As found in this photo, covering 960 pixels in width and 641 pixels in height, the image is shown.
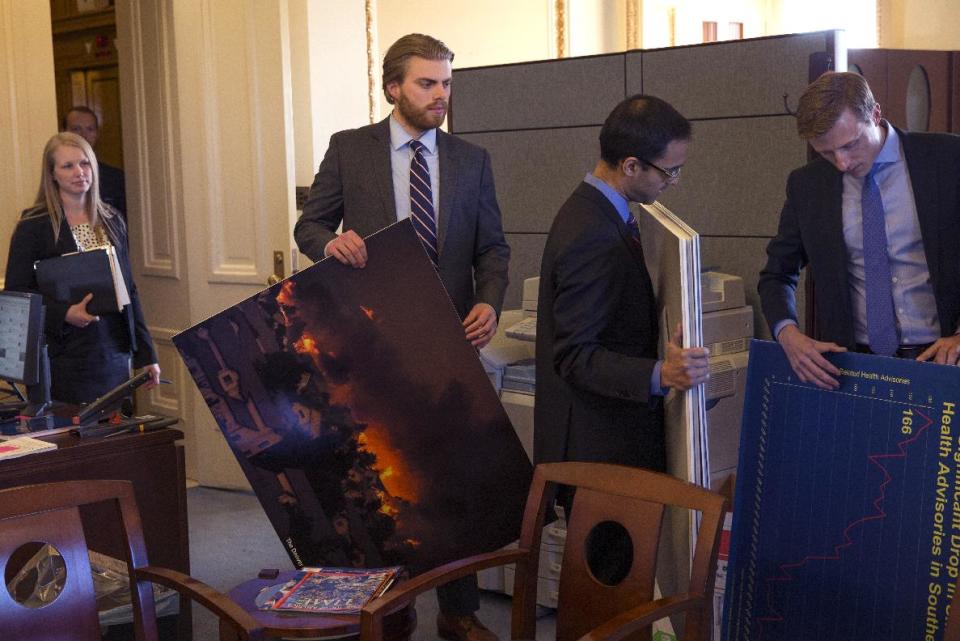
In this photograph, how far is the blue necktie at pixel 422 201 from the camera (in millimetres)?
3037

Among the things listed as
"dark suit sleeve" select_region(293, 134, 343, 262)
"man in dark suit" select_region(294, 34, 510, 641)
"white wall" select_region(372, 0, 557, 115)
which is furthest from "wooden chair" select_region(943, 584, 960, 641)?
"white wall" select_region(372, 0, 557, 115)

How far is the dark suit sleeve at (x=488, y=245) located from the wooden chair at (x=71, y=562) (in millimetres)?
1148

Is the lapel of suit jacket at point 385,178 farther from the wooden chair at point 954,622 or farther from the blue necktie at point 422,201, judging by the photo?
the wooden chair at point 954,622

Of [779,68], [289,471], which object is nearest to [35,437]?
[289,471]

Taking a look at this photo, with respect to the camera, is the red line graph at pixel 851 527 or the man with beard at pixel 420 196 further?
the man with beard at pixel 420 196

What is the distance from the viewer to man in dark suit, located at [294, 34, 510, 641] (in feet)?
9.89

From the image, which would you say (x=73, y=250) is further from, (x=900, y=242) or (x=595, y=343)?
(x=900, y=242)

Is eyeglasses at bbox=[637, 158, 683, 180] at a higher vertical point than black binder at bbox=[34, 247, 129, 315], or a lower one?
higher

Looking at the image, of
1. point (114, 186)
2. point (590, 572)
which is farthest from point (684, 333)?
point (114, 186)

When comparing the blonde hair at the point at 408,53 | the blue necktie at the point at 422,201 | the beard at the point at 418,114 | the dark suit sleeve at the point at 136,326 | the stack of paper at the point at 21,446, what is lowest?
the stack of paper at the point at 21,446

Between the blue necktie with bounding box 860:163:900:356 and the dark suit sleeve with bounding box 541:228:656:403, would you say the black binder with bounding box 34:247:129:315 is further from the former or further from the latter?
the blue necktie with bounding box 860:163:900:356

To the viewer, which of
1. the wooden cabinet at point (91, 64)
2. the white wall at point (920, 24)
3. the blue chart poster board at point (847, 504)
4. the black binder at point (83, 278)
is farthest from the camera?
the wooden cabinet at point (91, 64)

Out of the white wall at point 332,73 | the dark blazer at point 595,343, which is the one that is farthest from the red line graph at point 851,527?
the white wall at point 332,73

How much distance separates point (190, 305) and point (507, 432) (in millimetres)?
2690
